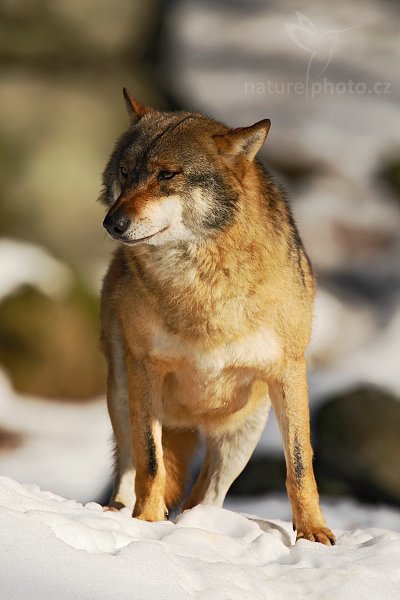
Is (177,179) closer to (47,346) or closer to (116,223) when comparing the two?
(116,223)

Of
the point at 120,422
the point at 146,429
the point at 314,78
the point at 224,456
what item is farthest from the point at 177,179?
the point at 314,78

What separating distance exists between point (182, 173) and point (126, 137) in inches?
23.7

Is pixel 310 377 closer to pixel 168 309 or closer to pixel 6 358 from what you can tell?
pixel 6 358

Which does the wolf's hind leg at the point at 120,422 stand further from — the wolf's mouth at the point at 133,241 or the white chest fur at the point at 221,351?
the wolf's mouth at the point at 133,241

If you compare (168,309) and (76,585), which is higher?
(168,309)

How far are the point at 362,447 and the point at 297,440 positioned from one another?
4755 mm

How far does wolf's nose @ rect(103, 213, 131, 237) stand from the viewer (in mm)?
4715

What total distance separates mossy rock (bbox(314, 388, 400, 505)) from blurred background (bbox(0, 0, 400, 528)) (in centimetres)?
2

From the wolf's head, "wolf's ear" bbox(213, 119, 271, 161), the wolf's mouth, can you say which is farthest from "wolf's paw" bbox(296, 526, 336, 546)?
"wolf's ear" bbox(213, 119, 271, 161)

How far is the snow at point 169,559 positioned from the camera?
3.48m

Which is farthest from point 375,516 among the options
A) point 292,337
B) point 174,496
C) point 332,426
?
point 292,337

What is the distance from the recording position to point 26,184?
44.3 feet

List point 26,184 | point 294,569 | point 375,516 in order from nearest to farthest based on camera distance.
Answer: point 294,569, point 375,516, point 26,184

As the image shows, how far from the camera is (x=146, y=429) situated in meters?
5.46
